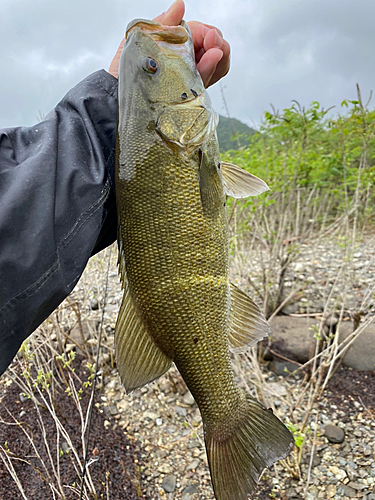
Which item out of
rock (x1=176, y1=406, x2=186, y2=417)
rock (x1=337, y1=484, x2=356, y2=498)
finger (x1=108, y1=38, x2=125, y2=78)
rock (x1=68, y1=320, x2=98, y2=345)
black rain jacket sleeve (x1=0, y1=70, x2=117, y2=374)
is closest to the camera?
black rain jacket sleeve (x1=0, y1=70, x2=117, y2=374)

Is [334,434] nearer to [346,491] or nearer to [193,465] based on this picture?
[346,491]

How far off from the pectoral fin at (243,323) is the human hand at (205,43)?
102 centimetres

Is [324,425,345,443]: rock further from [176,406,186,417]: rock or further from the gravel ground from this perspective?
[176,406,186,417]: rock

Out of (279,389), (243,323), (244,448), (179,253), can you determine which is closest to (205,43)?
(179,253)

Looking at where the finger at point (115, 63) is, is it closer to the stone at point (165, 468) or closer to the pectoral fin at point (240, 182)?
the pectoral fin at point (240, 182)

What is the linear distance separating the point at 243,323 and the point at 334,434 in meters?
2.22

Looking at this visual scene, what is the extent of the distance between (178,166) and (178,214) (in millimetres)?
199

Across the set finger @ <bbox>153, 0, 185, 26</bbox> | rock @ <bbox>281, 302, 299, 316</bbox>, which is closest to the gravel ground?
rock @ <bbox>281, 302, 299, 316</bbox>

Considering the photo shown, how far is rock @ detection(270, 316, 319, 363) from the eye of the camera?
13.3ft

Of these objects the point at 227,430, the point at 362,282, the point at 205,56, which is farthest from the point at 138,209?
the point at 362,282

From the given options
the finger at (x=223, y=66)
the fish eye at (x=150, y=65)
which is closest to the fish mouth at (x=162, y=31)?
the fish eye at (x=150, y=65)

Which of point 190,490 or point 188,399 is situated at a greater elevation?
point 188,399

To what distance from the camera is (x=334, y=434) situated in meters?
3.18

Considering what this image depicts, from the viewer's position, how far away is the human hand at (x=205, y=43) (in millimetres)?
1678
